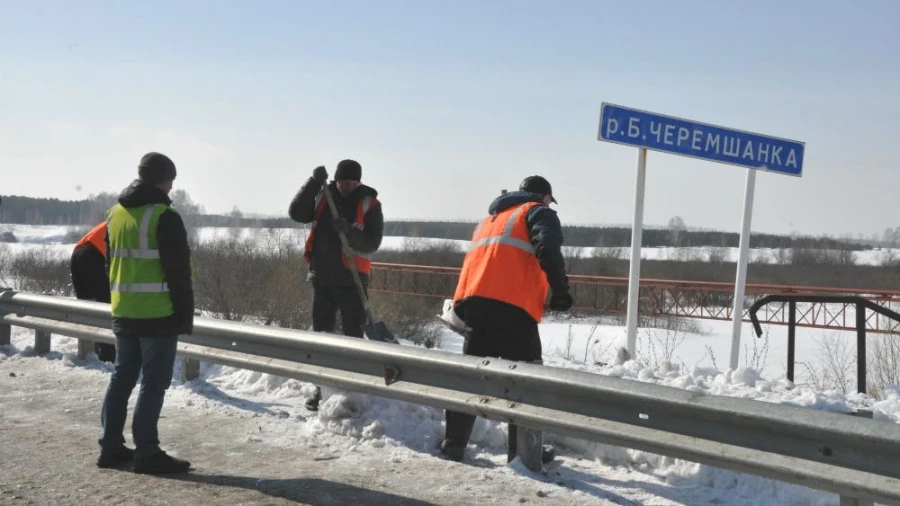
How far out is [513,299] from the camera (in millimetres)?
5223

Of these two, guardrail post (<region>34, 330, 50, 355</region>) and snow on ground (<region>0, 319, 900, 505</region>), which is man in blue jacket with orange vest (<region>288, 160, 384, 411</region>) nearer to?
snow on ground (<region>0, 319, 900, 505</region>)

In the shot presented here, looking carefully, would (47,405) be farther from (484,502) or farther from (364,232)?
(484,502)

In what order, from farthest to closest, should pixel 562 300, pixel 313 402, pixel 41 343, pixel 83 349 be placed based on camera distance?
pixel 41 343 < pixel 83 349 < pixel 313 402 < pixel 562 300

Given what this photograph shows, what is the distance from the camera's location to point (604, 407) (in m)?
4.43

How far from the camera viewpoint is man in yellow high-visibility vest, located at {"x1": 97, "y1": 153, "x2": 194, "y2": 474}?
193 inches

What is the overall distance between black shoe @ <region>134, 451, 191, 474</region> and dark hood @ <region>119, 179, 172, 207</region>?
140 centimetres

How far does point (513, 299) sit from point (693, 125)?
4.03 meters

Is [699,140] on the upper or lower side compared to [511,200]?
upper

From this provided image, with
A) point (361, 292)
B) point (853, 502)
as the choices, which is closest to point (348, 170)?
point (361, 292)

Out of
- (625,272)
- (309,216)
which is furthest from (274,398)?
(625,272)

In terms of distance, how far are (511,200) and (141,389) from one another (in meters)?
2.43

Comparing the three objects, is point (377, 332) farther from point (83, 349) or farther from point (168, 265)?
point (83, 349)

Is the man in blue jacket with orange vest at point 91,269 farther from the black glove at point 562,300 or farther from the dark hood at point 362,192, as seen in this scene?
the black glove at point 562,300

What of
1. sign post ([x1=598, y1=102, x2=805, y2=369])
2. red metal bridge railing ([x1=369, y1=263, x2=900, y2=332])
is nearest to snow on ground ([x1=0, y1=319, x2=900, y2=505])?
sign post ([x1=598, y1=102, x2=805, y2=369])
